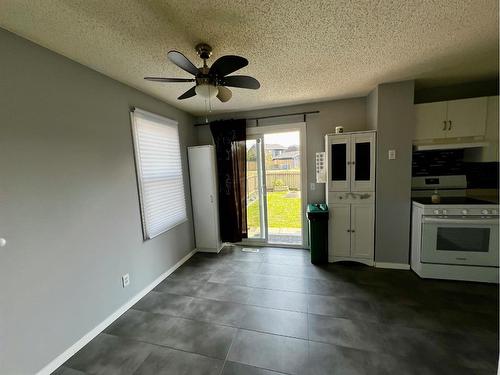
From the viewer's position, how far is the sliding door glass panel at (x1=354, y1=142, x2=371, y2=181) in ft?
9.02

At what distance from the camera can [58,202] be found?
1639mm

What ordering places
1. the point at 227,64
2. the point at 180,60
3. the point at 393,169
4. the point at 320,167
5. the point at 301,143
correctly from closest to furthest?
the point at 180,60
the point at 227,64
the point at 393,169
the point at 320,167
the point at 301,143

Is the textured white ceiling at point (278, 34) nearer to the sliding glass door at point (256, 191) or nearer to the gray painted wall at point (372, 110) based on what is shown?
the gray painted wall at point (372, 110)

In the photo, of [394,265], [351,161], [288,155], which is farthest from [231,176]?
[394,265]

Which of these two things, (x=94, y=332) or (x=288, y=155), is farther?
(x=288, y=155)

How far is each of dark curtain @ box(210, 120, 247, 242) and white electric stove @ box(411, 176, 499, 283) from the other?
2556 mm

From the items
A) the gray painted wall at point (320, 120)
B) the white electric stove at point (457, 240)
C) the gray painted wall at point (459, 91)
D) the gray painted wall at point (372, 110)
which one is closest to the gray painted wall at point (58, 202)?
the gray painted wall at point (320, 120)

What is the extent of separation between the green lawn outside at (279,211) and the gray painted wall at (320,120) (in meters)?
0.39

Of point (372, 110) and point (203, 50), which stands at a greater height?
point (203, 50)

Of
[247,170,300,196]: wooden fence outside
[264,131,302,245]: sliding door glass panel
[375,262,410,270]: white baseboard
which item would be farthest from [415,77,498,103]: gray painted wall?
[375,262,410,270]: white baseboard

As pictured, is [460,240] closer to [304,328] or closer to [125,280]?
[304,328]

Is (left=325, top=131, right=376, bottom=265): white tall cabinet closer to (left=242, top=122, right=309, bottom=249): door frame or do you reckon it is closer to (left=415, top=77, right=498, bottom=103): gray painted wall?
(left=242, top=122, right=309, bottom=249): door frame

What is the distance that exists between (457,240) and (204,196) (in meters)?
3.46

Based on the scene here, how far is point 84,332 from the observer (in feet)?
5.85
